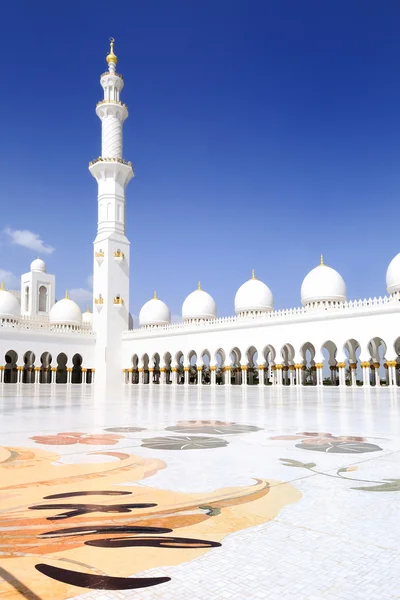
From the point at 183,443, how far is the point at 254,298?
23.5 m

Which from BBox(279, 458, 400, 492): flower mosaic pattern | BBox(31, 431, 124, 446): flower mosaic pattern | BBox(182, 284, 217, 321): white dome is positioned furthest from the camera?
BBox(182, 284, 217, 321): white dome

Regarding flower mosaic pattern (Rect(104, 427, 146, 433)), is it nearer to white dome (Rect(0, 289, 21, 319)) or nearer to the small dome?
white dome (Rect(0, 289, 21, 319))

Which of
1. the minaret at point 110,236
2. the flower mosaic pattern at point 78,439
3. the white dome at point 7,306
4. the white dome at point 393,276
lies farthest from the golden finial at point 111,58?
the flower mosaic pattern at point 78,439

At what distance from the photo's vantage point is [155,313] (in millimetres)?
33656

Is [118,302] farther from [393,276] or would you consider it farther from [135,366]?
[393,276]

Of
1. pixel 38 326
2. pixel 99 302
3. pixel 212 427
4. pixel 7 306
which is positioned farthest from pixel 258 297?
pixel 212 427

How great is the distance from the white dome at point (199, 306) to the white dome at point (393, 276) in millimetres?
11196

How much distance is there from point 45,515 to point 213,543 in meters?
0.70

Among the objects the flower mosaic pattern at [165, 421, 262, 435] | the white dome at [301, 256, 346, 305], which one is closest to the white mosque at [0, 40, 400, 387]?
the white dome at [301, 256, 346, 305]

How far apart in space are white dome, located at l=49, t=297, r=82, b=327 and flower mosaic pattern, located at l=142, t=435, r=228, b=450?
98.5ft

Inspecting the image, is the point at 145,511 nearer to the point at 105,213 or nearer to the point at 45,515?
the point at 45,515

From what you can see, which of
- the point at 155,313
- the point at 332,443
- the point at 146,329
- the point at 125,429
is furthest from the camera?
the point at 155,313

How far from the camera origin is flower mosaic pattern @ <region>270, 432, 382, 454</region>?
11.6 feet

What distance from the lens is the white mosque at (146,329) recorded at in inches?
925
